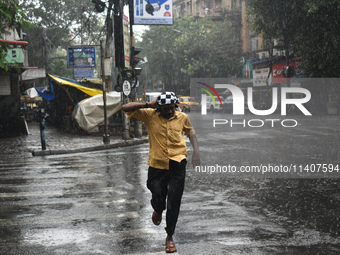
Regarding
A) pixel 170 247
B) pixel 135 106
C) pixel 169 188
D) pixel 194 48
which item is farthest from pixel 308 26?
pixel 194 48

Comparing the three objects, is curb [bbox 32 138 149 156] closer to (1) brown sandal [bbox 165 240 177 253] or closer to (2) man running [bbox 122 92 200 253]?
(2) man running [bbox 122 92 200 253]

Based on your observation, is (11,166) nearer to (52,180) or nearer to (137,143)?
(52,180)

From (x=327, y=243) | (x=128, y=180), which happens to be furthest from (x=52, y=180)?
(x=327, y=243)

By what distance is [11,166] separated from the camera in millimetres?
12961

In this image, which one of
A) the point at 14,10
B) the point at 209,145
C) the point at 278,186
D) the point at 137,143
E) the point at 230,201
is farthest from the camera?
the point at 137,143

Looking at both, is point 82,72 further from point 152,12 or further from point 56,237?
point 56,237

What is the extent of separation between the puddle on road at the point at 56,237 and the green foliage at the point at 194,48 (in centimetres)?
5237

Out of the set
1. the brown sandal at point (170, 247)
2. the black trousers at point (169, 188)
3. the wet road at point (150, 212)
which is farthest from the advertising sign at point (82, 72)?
the brown sandal at point (170, 247)

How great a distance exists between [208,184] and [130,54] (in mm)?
13136

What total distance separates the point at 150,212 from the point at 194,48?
178 feet

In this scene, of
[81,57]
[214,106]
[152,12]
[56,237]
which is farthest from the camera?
[214,106]

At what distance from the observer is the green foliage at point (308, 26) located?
86.2 feet

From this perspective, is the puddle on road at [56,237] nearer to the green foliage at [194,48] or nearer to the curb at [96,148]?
the curb at [96,148]

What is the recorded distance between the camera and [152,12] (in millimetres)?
25141
